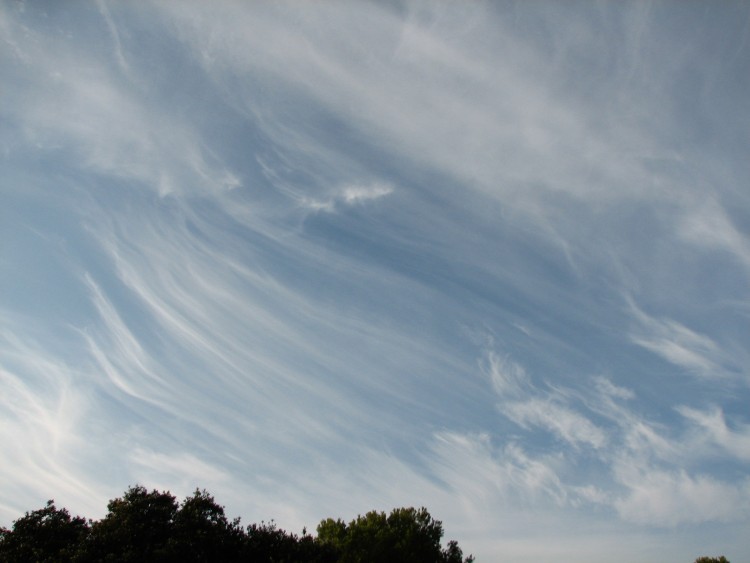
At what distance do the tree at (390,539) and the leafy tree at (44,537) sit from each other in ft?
75.9

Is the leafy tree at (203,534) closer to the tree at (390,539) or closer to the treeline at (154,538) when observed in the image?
the treeline at (154,538)

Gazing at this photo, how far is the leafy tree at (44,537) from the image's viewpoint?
3385 centimetres

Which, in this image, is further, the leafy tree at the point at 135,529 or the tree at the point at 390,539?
the tree at the point at 390,539

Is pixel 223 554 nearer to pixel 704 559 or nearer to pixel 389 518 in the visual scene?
pixel 389 518

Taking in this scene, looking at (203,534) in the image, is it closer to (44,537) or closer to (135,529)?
(135,529)

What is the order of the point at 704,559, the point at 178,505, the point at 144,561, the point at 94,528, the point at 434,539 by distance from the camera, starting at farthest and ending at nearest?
the point at 704,559
the point at 434,539
the point at 178,505
the point at 94,528
the point at 144,561

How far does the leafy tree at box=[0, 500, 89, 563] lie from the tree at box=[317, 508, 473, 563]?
23146mm

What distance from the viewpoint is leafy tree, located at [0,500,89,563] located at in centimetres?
3385

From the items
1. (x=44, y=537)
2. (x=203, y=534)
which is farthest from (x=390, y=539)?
(x=44, y=537)

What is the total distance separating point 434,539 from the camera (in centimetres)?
5003

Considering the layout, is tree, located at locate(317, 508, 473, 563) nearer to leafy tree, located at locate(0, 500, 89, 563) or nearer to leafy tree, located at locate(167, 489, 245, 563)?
leafy tree, located at locate(167, 489, 245, 563)

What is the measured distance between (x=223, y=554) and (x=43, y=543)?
52.0ft

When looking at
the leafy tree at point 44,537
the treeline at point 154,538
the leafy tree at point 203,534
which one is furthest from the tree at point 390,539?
the leafy tree at point 44,537

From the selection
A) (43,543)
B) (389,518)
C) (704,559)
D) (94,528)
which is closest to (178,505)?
(94,528)
